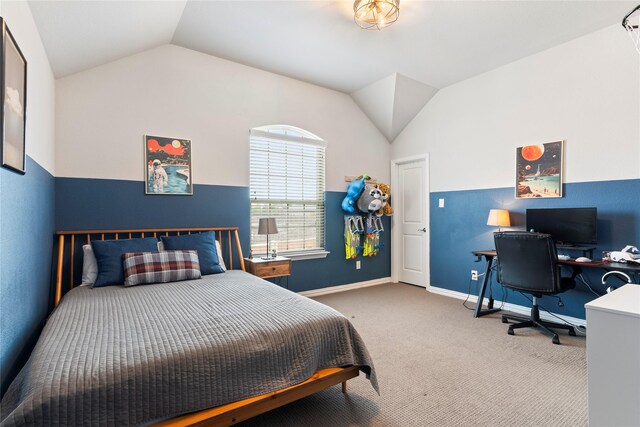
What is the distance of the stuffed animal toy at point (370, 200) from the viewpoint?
4.46 meters

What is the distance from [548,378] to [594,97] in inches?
107

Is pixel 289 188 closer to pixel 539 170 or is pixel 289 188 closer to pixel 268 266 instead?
pixel 268 266

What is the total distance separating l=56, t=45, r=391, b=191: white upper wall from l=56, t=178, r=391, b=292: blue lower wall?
0.12m

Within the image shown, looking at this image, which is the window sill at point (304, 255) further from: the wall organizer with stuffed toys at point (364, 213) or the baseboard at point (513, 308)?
the baseboard at point (513, 308)

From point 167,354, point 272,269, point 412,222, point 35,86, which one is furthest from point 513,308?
point 35,86

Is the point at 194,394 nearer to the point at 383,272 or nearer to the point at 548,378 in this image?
the point at 548,378

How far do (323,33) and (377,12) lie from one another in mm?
668

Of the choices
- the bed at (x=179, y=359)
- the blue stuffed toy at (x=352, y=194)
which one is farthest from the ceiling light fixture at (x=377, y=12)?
the bed at (x=179, y=359)

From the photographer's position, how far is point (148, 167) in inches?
127

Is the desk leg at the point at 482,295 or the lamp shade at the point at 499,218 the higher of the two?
the lamp shade at the point at 499,218

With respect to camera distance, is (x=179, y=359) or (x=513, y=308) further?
(x=513, y=308)

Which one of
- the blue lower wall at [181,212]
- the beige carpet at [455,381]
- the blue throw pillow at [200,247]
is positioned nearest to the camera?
the beige carpet at [455,381]

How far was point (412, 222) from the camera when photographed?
197 inches

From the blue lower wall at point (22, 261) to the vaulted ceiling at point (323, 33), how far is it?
3.53ft
